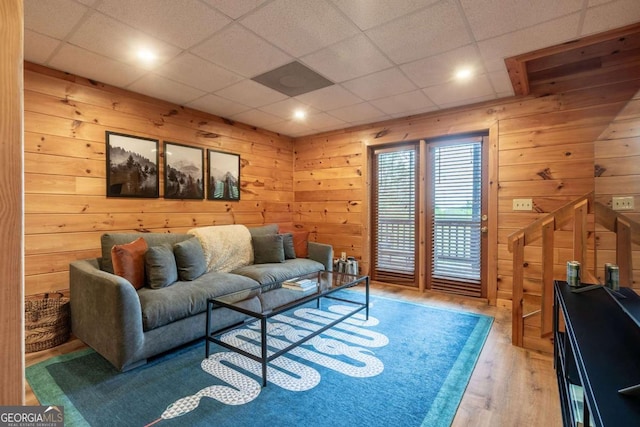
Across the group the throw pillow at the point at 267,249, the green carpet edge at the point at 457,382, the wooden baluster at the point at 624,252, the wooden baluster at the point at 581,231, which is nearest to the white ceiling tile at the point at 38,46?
the throw pillow at the point at 267,249

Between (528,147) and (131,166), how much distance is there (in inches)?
167

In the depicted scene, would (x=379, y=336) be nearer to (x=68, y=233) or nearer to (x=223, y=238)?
(x=223, y=238)

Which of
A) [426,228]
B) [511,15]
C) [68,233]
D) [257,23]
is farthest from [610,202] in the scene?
[68,233]

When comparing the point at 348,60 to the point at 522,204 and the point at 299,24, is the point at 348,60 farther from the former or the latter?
the point at 522,204

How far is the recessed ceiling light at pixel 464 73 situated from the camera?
2.71m

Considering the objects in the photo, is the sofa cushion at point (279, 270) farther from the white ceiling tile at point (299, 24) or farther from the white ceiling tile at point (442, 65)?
the white ceiling tile at point (442, 65)

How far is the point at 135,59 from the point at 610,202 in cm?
366

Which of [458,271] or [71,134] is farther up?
[71,134]

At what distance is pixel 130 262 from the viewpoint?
247 centimetres

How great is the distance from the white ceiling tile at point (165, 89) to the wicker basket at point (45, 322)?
2.12 meters

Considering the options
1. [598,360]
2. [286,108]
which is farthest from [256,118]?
[598,360]

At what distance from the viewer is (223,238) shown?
11.5 feet

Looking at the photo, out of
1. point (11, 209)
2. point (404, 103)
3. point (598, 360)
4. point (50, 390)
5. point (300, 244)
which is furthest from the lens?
point (300, 244)

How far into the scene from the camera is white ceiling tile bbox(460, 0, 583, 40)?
1.83m
